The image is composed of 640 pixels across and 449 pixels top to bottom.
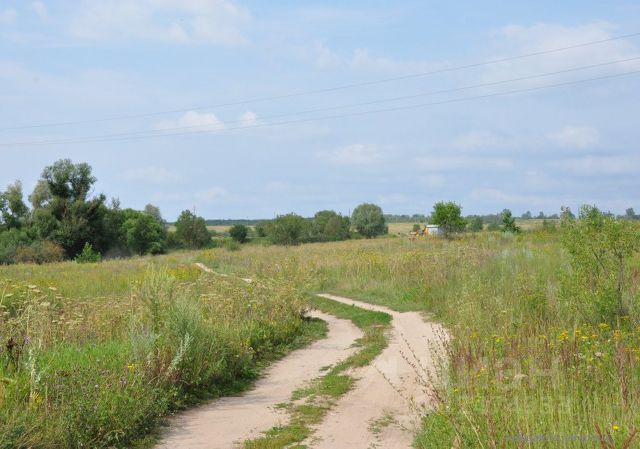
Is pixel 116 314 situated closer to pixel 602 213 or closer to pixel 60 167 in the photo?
pixel 602 213

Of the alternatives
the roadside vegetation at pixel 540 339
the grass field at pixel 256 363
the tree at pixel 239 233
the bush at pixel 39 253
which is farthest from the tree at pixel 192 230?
the grass field at pixel 256 363

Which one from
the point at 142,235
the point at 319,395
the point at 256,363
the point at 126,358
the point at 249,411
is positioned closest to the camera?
the point at 126,358

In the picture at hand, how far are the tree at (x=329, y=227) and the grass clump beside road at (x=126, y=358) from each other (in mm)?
55994

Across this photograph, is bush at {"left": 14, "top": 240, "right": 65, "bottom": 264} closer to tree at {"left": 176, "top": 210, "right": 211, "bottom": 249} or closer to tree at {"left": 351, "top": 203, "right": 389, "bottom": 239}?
tree at {"left": 176, "top": 210, "right": 211, "bottom": 249}

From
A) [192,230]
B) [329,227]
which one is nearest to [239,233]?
[192,230]

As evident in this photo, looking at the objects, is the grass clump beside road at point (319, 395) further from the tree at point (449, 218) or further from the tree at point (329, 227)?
the tree at point (329, 227)

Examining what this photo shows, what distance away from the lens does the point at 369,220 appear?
311 feet

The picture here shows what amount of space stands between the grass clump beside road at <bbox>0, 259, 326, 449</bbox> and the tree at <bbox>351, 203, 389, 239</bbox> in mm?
78550

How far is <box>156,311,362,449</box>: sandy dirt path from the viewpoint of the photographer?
702 cm

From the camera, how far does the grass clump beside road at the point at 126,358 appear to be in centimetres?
632

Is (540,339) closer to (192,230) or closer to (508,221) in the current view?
(508,221)

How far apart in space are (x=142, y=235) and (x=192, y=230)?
669cm

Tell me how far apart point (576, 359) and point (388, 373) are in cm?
355

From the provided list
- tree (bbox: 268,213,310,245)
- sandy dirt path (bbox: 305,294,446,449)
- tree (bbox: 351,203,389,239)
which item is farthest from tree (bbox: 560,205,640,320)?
tree (bbox: 351,203,389,239)
